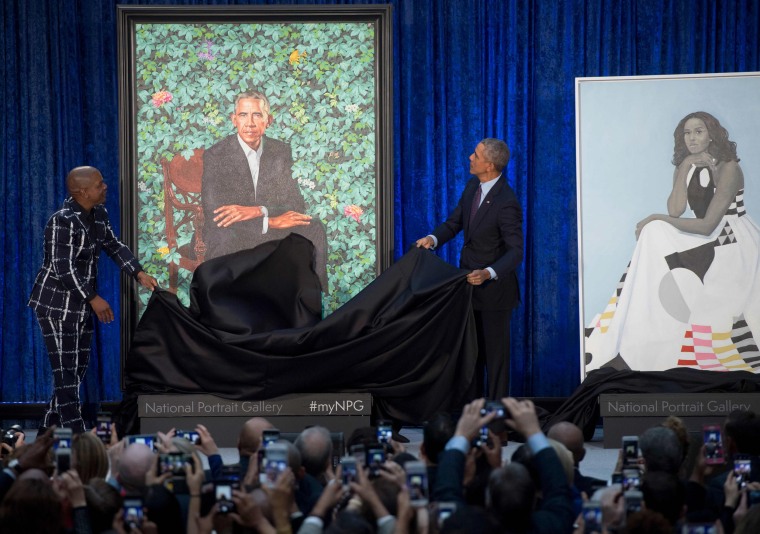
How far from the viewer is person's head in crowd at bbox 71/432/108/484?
3797 mm

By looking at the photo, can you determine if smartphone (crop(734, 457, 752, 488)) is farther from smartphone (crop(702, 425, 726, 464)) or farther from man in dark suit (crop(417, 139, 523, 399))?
man in dark suit (crop(417, 139, 523, 399))

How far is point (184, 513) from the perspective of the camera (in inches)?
142

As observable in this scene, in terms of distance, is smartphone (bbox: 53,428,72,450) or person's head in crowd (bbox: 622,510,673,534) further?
smartphone (bbox: 53,428,72,450)

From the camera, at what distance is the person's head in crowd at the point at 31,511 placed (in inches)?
112

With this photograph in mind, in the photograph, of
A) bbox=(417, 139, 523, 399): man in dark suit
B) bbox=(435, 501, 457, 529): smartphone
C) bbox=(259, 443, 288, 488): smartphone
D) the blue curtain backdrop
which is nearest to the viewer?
bbox=(435, 501, 457, 529): smartphone

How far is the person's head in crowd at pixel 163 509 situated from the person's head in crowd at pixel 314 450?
0.59 meters

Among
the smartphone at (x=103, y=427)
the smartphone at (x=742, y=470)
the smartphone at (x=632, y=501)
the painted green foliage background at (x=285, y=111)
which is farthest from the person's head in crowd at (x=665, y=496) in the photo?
the painted green foliage background at (x=285, y=111)

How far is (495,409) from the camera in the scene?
3695mm

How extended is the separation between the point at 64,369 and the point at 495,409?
4.00 m

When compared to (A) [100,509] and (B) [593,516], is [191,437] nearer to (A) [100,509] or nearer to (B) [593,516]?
(A) [100,509]

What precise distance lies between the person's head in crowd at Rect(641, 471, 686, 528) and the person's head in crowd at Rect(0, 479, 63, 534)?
1648 millimetres

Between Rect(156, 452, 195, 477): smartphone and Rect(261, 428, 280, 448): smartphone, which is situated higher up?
Rect(261, 428, 280, 448): smartphone

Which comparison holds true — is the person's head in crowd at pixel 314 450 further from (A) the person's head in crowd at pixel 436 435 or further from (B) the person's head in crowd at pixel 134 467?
(B) the person's head in crowd at pixel 134 467

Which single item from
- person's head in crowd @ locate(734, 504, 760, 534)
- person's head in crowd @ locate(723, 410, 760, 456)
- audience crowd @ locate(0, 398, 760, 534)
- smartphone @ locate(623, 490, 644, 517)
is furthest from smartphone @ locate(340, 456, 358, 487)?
person's head in crowd @ locate(723, 410, 760, 456)
